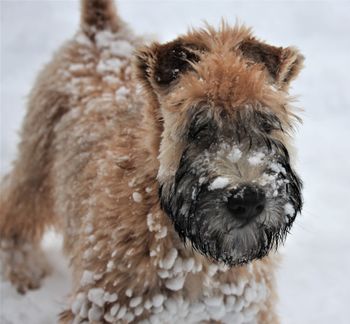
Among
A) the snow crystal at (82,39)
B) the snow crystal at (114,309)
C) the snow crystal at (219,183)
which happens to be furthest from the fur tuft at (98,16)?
the snow crystal at (219,183)

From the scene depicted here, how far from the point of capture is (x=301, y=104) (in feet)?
22.3

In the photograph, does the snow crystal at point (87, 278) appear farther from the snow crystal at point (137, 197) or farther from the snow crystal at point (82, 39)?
the snow crystal at point (82, 39)

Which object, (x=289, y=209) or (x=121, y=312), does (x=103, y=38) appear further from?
(x=289, y=209)

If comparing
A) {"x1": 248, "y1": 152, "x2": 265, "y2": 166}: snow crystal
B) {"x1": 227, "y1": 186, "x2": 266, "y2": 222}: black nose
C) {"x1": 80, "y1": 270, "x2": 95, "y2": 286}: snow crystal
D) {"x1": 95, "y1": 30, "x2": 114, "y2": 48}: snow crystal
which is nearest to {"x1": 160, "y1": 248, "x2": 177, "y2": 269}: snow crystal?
{"x1": 80, "y1": 270, "x2": 95, "y2": 286}: snow crystal

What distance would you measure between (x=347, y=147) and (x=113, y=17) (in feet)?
9.51

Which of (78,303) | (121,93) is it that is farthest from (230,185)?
(121,93)

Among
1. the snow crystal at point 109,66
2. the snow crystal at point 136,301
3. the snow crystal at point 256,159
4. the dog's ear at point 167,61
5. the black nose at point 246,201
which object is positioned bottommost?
the snow crystal at point 136,301

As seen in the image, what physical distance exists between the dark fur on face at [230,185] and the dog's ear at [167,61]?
36 cm

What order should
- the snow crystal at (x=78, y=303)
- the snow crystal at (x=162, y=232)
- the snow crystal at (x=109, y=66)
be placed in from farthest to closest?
the snow crystal at (x=109, y=66)
the snow crystal at (x=78, y=303)
the snow crystal at (x=162, y=232)

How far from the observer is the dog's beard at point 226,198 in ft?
8.92

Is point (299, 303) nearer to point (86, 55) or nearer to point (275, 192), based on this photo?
point (275, 192)

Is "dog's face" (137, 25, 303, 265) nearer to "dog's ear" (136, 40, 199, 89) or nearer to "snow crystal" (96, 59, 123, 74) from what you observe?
"dog's ear" (136, 40, 199, 89)

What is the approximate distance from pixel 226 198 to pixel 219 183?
2.9 inches

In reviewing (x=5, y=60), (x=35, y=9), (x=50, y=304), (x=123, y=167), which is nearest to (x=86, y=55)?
(x=123, y=167)
